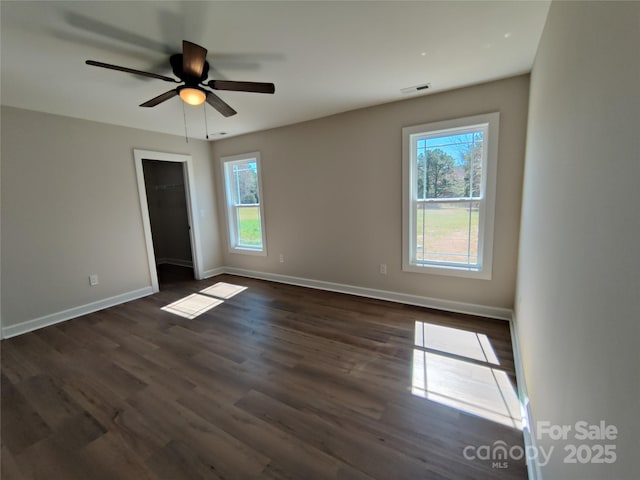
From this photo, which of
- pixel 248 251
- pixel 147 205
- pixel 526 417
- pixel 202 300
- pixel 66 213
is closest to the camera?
pixel 526 417

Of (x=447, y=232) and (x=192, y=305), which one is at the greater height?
(x=447, y=232)

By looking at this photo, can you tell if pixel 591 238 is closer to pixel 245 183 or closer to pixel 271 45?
pixel 271 45

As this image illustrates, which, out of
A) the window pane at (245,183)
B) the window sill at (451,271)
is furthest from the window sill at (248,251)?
the window sill at (451,271)

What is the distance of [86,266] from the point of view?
3643 mm

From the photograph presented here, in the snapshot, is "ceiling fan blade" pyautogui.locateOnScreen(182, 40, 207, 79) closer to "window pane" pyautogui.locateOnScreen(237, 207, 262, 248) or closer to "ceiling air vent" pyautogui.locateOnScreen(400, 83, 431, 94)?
"ceiling air vent" pyautogui.locateOnScreen(400, 83, 431, 94)

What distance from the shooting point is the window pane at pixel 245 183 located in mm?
4777

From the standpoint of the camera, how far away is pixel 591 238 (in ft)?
2.83

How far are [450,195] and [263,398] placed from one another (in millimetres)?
2739

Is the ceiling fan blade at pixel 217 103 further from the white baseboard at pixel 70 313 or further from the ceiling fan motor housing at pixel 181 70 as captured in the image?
the white baseboard at pixel 70 313

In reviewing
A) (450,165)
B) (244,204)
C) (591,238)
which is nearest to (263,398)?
(591,238)

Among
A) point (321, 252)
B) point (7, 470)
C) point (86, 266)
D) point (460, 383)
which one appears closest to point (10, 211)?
point (86, 266)

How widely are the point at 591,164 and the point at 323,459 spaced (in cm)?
180

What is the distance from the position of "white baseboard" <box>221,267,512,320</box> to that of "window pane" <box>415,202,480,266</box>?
1.60 ft

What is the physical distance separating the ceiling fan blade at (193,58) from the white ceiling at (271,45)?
0.14 m
